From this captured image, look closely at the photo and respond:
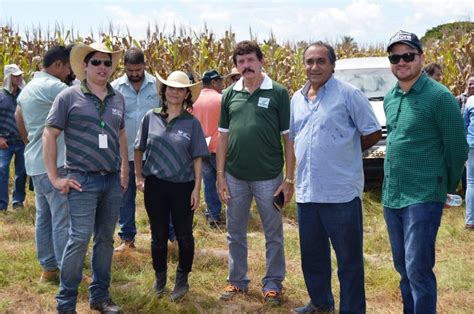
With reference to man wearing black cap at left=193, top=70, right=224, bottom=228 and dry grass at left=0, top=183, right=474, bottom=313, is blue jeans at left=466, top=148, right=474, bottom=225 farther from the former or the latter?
man wearing black cap at left=193, top=70, right=224, bottom=228

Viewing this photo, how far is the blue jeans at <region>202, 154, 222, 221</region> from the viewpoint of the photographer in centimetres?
735

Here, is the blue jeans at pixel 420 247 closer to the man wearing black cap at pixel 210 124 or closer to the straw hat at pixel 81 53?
the straw hat at pixel 81 53

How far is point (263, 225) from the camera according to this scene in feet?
16.2

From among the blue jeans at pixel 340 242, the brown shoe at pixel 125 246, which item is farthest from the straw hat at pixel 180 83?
the brown shoe at pixel 125 246

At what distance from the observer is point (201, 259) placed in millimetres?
5863

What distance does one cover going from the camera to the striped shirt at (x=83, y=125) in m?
4.20

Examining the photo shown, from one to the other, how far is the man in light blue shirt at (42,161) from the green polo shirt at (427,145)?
2.61 meters

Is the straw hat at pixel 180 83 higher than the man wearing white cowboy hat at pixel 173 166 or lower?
higher

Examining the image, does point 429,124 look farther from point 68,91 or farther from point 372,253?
point 372,253

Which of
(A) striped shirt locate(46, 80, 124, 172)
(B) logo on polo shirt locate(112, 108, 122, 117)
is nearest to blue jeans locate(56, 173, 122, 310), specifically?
(A) striped shirt locate(46, 80, 124, 172)

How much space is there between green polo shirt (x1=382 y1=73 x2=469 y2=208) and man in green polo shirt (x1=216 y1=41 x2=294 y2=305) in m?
1.12

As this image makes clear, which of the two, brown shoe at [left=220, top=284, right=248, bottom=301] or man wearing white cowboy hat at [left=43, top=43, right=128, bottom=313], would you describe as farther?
brown shoe at [left=220, top=284, right=248, bottom=301]

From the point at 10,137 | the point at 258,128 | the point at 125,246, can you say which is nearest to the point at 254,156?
the point at 258,128

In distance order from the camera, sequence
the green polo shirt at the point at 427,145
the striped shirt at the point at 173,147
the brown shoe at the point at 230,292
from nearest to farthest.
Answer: the green polo shirt at the point at 427,145 → the striped shirt at the point at 173,147 → the brown shoe at the point at 230,292
